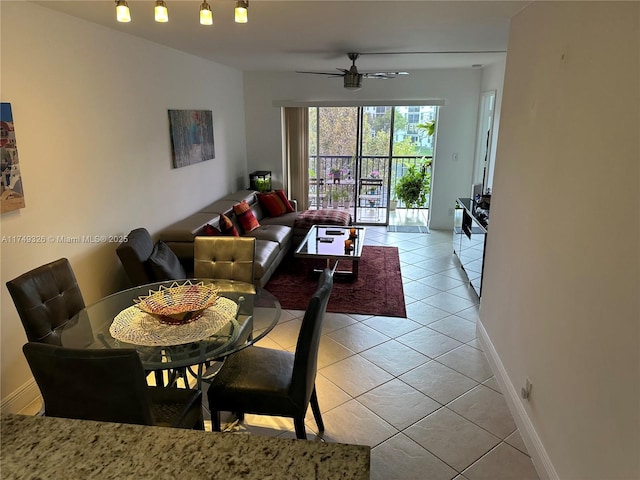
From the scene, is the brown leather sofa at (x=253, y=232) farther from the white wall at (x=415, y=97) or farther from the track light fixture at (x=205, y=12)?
the track light fixture at (x=205, y=12)

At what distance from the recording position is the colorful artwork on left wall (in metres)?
2.47

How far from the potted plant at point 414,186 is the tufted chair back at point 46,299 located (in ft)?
18.7

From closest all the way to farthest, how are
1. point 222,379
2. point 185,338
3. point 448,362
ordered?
point 185,338 < point 222,379 < point 448,362

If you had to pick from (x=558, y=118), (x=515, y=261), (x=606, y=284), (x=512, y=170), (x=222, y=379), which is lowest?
(x=222, y=379)

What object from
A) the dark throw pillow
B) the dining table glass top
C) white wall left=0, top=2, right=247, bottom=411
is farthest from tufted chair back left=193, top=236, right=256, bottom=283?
white wall left=0, top=2, right=247, bottom=411

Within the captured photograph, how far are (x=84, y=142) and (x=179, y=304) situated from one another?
168 cm

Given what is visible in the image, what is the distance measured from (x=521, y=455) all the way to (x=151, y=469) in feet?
7.04

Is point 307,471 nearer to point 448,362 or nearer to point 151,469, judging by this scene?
point 151,469

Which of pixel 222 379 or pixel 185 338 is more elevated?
pixel 185 338

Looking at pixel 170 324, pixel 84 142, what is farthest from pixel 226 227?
pixel 170 324

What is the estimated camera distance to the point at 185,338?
7.02ft

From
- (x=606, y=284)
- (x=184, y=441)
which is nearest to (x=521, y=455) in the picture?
(x=606, y=284)

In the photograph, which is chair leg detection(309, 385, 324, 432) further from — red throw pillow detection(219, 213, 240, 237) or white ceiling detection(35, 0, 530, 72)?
red throw pillow detection(219, 213, 240, 237)

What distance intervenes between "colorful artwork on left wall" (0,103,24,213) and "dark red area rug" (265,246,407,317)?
95.4 inches
